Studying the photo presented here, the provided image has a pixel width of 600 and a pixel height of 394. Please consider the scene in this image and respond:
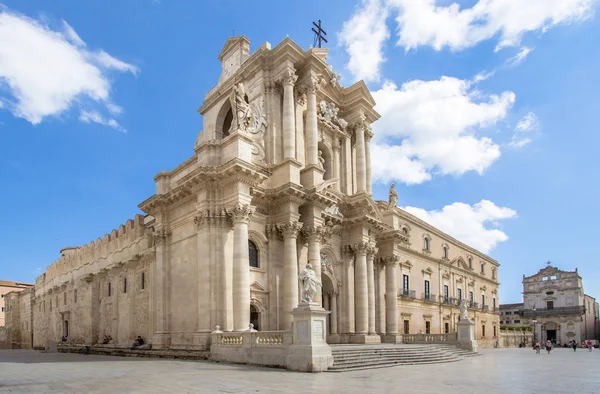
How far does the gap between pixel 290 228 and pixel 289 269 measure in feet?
6.52

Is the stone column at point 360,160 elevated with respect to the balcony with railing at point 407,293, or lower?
elevated

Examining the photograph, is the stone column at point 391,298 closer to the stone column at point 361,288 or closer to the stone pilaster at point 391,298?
the stone pilaster at point 391,298

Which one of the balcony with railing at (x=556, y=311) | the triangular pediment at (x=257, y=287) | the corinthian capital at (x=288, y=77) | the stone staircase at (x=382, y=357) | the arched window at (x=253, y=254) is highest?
the corinthian capital at (x=288, y=77)

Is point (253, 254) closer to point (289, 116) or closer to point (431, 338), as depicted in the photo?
point (289, 116)

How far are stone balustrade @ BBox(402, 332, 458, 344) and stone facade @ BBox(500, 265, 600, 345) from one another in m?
50.8

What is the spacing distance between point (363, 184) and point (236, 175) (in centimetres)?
1241

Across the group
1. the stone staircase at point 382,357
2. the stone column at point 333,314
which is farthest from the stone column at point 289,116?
the stone staircase at point 382,357

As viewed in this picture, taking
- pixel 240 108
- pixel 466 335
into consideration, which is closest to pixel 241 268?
pixel 240 108

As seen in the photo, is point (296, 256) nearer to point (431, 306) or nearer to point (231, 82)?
point (231, 82)

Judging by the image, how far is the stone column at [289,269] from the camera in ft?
79.2

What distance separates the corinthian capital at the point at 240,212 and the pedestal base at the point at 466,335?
16213 mm

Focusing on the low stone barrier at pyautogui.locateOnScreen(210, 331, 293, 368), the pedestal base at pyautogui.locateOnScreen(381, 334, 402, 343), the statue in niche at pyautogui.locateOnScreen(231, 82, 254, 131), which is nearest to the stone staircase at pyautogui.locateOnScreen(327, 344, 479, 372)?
the low stone barrier at pyautogui.locateOnScreen(210, 331, 293, 368)

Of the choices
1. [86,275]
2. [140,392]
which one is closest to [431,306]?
[86,275]

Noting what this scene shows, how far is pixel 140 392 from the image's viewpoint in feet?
37.6
